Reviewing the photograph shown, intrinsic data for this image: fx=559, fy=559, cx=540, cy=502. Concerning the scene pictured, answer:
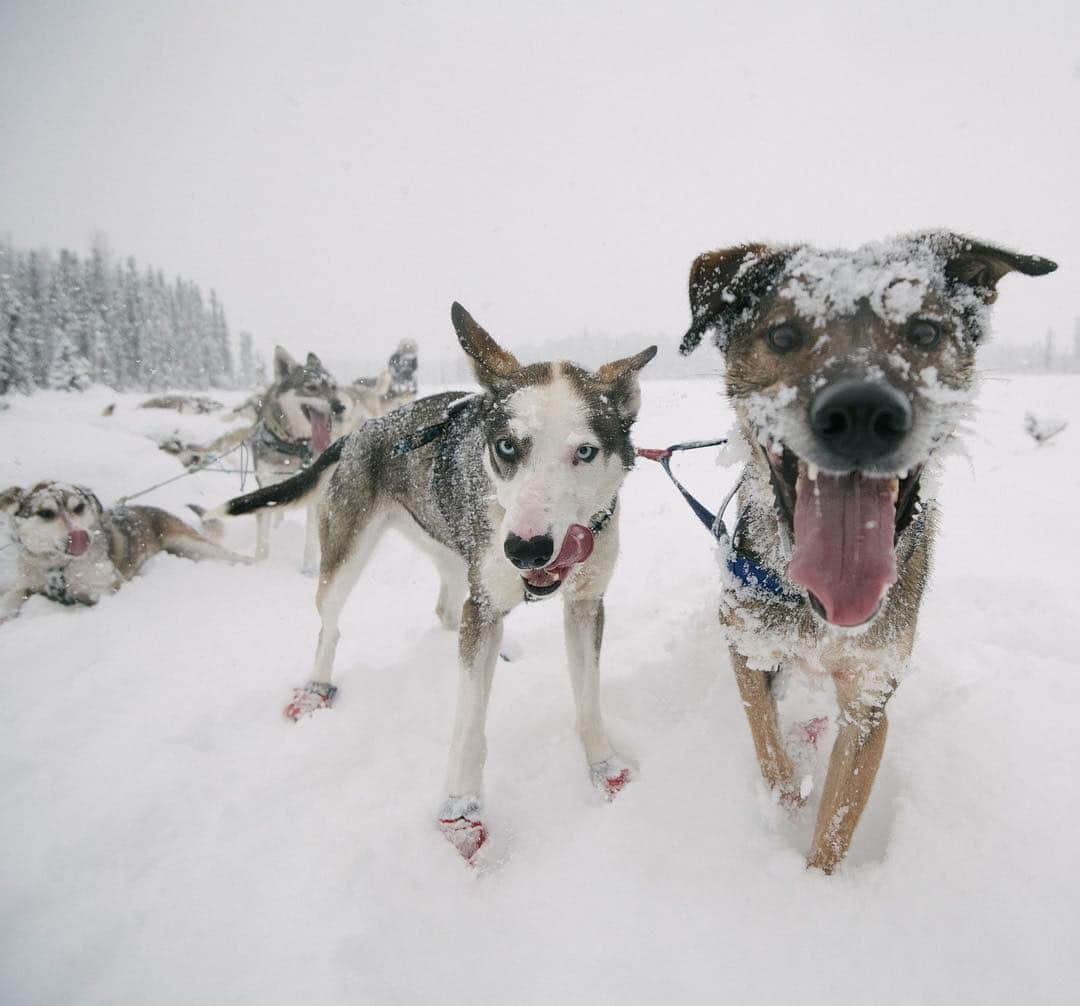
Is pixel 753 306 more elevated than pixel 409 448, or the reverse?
pixel 753 306

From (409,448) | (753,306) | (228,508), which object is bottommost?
(228,508)

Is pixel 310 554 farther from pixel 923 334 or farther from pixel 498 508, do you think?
pixel 923 334

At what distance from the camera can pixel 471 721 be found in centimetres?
256

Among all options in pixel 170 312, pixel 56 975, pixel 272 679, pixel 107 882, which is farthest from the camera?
pixel 170 312

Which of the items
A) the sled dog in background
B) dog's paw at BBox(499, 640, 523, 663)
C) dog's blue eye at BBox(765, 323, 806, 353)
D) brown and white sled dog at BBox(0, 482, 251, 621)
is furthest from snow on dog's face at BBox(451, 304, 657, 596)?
brown and white sled dog at BBox(0, 482, 251, 621)

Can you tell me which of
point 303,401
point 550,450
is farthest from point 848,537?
point 303,401

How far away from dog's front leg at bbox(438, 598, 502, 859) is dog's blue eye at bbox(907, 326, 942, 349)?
1923 millimetres

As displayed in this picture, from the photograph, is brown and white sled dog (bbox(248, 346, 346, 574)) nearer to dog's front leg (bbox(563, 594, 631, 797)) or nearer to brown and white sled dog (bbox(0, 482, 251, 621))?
brown and white sled dog (bbox(0, 482, 251, 621))

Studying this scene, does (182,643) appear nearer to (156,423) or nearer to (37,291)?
(156,423)

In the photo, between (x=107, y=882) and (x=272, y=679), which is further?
(x=272, y=679)

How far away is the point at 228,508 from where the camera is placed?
3.65 metres

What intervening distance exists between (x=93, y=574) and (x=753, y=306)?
668 centimetres

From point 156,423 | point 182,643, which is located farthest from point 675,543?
point 156,423

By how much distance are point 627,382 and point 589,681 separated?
152 centimetres
